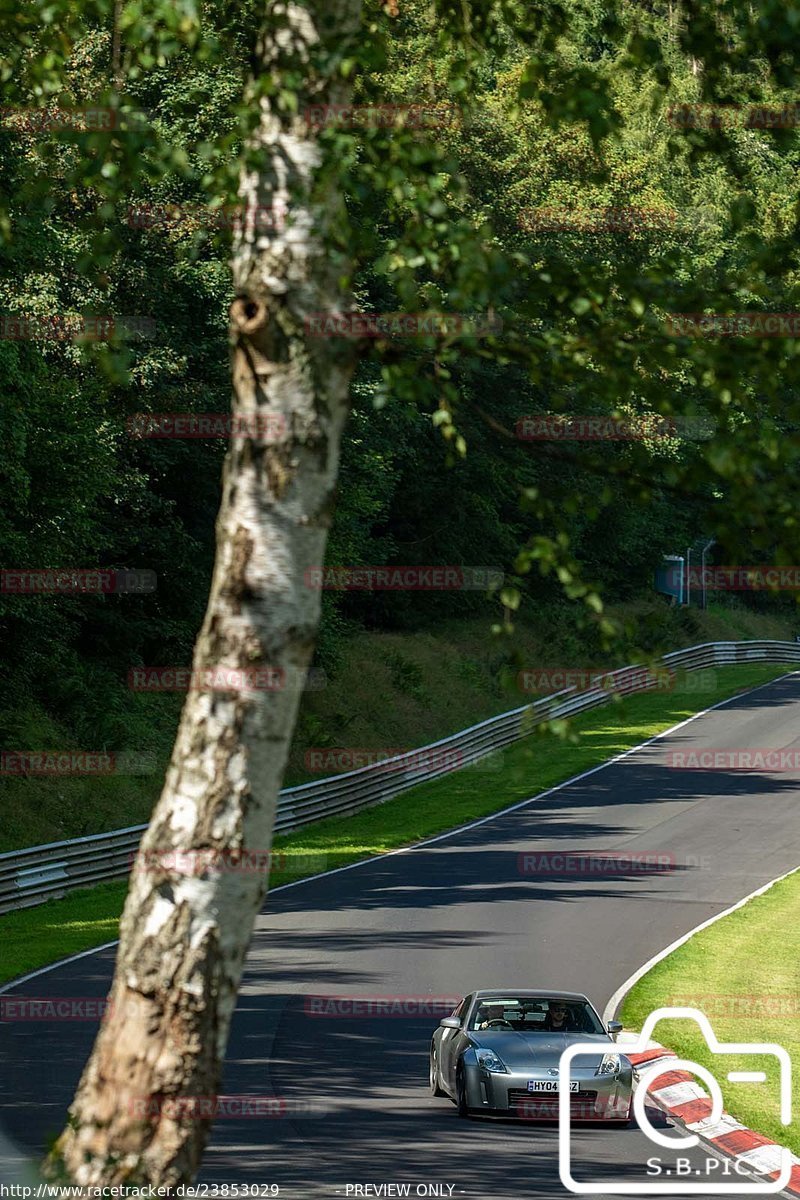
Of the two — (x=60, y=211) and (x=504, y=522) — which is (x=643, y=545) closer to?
(x=504, y=522)

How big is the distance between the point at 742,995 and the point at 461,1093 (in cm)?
942

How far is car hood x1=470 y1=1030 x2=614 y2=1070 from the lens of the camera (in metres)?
16.0

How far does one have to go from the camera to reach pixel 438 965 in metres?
23.8

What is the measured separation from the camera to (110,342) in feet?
22.9

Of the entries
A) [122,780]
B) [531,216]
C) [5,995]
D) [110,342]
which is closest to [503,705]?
[531,216]

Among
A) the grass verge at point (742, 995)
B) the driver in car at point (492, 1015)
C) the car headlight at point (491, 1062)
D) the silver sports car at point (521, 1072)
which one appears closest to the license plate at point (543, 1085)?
the silver sports car at point (521, 1072)

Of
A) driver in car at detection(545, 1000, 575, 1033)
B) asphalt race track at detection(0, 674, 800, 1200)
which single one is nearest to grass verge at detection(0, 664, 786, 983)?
asphalt race track at detection(0, 674, 800, 1200)

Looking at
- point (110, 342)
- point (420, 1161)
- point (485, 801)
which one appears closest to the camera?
point (110, 342)

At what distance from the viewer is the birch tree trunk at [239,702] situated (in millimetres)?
5762

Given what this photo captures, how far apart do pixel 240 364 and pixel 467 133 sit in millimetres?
46544

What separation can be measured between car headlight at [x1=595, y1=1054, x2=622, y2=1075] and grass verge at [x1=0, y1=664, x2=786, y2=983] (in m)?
2.81

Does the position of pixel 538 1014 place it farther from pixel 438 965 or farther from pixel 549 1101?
pixel 438 965

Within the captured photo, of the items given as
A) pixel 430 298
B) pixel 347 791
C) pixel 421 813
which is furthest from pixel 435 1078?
pixel 421 813

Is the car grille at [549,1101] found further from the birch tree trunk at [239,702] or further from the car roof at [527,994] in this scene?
the birch tree trunk at [239,702]
